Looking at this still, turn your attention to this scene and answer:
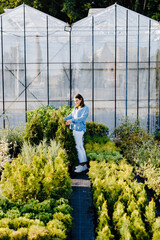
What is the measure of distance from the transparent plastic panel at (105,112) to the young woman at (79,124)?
357 centimetres

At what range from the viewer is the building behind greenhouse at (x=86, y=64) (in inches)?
367

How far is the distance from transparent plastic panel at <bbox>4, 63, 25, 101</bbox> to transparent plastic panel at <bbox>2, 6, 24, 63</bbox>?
0.20 m

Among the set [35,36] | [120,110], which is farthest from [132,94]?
[35,36]

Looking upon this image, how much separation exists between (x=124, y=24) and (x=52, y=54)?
2.46 meters

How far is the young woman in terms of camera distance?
19.2ft

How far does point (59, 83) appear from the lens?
31.2 feet

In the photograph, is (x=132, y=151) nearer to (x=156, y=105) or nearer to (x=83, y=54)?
(x=156, y=105)

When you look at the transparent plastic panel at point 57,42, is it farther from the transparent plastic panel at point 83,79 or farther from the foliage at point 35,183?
the foliage at point 35,183

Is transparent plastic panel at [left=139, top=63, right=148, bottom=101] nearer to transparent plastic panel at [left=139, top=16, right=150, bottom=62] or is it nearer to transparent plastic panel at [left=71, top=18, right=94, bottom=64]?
transparent plastic panel at [left=139, top=16, right=150, bottom=62]

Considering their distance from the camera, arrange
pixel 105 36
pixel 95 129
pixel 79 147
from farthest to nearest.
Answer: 1. pixel 105 36
2. pixel 95 129
3. pixel 79 147

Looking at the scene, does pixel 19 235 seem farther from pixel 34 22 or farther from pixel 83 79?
pixel 34 22

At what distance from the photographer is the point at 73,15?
1748 centimetres

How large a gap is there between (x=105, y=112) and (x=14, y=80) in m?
3.09

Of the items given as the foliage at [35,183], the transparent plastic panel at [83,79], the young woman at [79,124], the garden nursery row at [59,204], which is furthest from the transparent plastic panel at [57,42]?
the foliage at [35,183]
